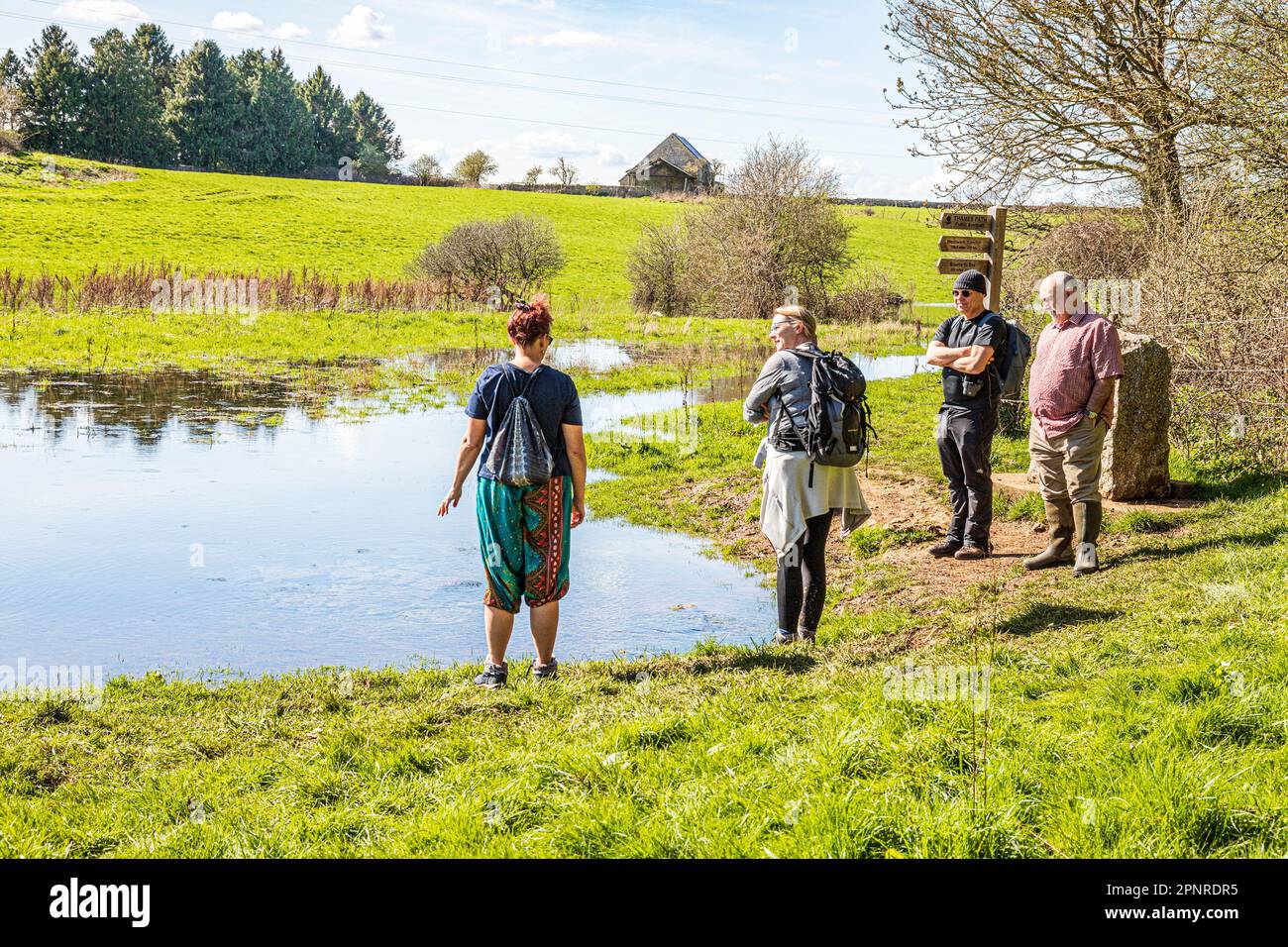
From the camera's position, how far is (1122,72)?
1462cm

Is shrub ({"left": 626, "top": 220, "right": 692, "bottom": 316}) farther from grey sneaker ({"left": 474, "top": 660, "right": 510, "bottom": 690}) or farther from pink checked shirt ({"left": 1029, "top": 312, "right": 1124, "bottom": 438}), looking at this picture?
grey sneaker ({"left": 474, "top": 660, "right": 510, "bottom": 690})

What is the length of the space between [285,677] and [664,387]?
1660 centimetres

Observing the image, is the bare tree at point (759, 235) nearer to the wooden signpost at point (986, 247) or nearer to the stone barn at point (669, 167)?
the wooden signpost at point (986, 247)

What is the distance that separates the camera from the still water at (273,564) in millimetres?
7512

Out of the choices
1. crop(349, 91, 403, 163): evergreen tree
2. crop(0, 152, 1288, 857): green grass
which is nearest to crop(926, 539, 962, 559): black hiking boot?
crop(0, 152, 1288, 857): green grass

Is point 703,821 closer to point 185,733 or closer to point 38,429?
point 185,733

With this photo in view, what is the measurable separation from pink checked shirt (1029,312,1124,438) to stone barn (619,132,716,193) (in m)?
91.9

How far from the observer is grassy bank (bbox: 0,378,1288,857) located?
3.66 meters

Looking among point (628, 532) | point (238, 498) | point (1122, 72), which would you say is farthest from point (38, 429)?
point (1122, 72)

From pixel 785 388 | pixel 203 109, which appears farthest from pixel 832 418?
pixel 203 109

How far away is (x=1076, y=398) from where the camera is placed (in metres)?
7.90

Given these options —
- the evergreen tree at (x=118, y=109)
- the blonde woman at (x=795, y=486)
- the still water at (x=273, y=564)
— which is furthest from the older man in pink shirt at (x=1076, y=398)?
the evergreen tree at (x=118, y=109)

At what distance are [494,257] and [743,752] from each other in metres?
39.6

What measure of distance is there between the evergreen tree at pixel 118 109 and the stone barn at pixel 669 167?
43362mm
